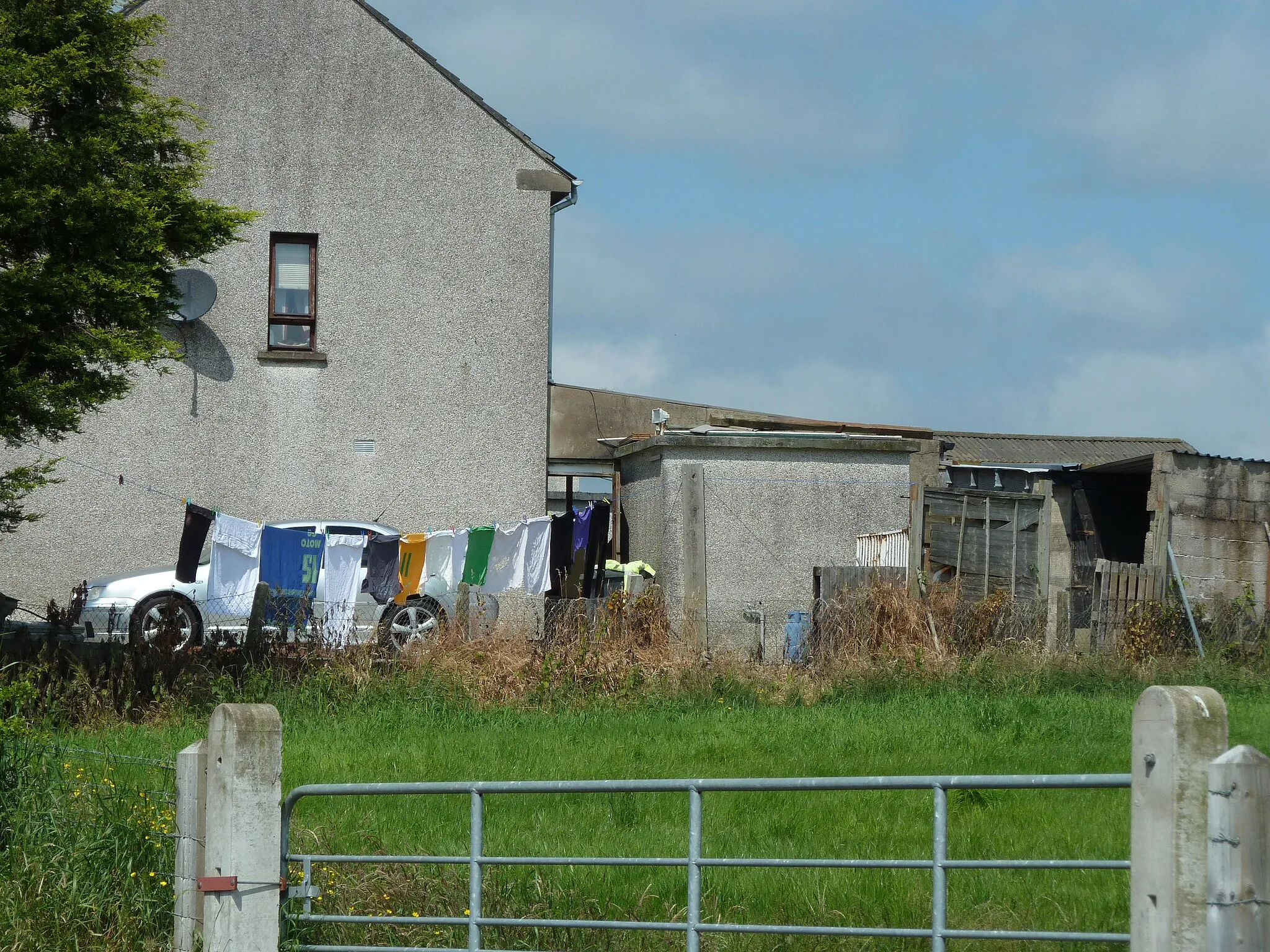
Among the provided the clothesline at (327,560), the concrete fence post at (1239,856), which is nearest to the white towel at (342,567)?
the clothesline at (327,560)

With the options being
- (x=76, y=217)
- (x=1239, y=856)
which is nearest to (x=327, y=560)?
(x=76, y=217)

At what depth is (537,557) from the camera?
17.9m

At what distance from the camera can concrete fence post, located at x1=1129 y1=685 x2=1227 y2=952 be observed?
4340 millimetres

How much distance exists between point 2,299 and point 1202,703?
10241 mm

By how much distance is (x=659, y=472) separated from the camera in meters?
18.8

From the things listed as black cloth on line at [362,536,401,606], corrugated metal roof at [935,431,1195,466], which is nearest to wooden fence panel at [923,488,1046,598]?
black cloth on line at [362,536,401,606]

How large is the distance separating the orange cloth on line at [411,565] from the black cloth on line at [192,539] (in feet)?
7.18

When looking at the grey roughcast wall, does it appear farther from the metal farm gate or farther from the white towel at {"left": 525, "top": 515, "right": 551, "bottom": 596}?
the metal farm gate

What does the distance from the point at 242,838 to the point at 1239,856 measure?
4.14 metres

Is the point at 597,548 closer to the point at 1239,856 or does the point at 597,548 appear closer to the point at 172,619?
the point at 172,619

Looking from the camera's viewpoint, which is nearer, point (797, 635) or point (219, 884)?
point (219, 884)

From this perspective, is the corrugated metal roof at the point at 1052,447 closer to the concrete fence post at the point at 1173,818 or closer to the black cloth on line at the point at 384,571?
the black cloth on line at the point at 384,571

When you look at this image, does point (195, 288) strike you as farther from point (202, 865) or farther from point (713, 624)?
point (202, 865)

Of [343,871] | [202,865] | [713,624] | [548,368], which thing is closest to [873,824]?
[343,871]
